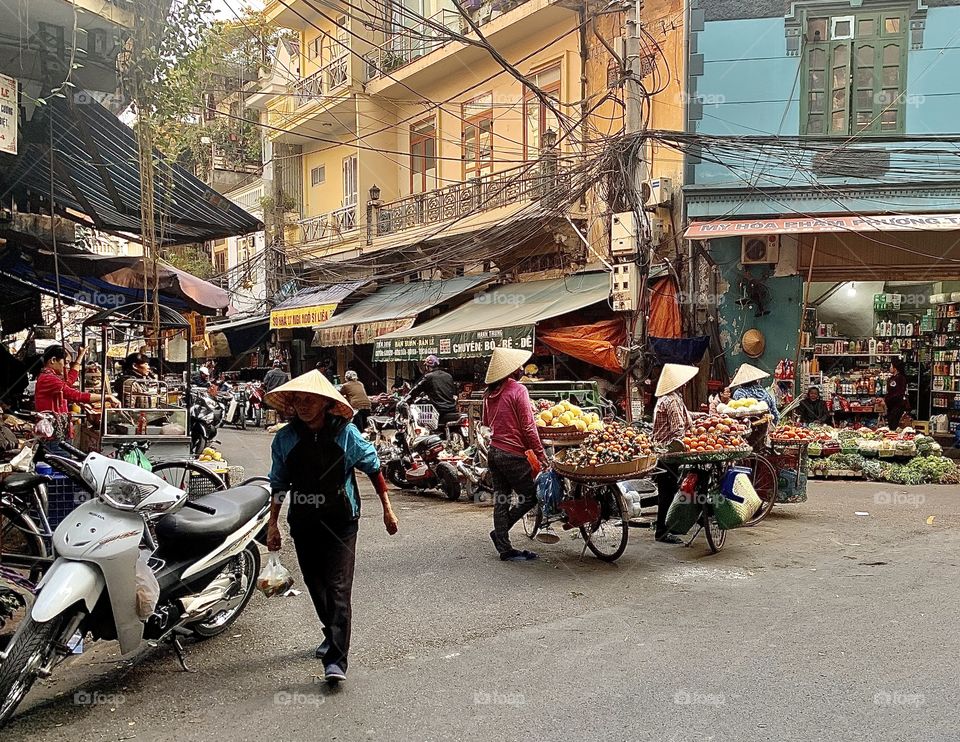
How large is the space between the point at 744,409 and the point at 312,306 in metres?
15.3

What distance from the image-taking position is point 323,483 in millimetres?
4723

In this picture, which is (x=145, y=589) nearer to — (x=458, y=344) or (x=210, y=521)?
(x=210, y=521)

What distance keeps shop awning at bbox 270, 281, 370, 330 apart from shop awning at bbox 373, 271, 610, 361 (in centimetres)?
399

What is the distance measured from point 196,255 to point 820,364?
23628 millimetres

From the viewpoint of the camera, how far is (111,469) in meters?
4.31

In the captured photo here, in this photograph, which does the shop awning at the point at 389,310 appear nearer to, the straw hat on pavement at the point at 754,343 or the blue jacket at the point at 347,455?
the straw hat on pavement at the point at 754,343

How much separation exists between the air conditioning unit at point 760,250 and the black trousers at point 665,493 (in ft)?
25.2

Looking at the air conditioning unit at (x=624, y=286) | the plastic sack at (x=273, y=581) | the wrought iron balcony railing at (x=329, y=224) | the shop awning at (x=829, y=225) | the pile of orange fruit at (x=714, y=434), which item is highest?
the wrought iron balcony railing at (x=329, y=224)

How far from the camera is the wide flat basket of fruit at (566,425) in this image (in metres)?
7.90

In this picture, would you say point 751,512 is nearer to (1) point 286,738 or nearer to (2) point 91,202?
(1) point 286,738

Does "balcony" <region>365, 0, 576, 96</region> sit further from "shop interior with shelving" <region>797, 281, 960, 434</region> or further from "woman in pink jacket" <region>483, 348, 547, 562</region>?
"woman in pink jacket" <region>483, 348, 547, 562</region>

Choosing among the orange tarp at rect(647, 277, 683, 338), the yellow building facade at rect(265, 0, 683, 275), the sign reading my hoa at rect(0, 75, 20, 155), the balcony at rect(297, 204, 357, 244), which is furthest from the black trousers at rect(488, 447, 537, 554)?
the balcony at rect(297, 204, 357, 244)

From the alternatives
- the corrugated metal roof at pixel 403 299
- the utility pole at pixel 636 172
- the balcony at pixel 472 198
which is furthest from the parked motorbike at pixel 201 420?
the utility pole at pixel 636 172

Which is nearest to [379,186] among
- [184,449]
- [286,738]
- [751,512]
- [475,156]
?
[475,156]
